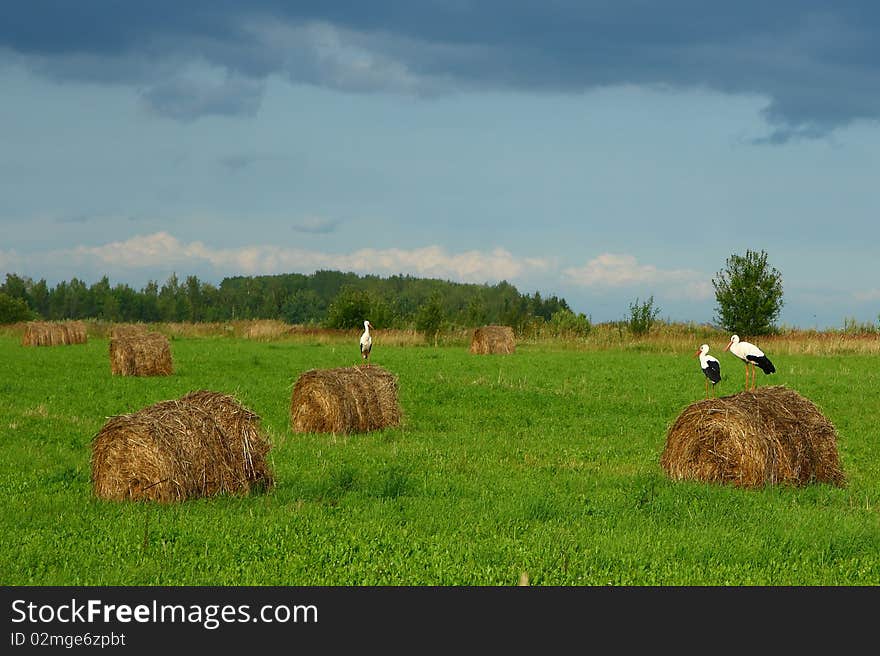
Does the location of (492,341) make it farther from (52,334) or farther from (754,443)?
(754,443)

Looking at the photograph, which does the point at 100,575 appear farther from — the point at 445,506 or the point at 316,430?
the point at 316,430

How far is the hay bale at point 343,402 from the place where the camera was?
17.8 metres

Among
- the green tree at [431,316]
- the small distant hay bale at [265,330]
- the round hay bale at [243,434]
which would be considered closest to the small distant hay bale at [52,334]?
the small distant hay bale at [265,330]

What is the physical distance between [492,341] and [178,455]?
32.4m

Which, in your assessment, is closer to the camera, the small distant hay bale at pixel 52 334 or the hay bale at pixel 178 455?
the hay bale at pixel 178 455

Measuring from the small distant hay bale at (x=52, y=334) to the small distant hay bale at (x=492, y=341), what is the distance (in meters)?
23.9

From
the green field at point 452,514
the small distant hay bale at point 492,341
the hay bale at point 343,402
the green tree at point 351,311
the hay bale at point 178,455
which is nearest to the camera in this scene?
the green field at point 452,514

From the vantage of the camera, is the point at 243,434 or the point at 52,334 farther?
the point at 52,334

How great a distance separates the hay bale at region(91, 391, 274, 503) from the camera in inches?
429

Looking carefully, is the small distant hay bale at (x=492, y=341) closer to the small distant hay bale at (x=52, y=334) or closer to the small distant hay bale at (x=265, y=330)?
the small distant hay bale at (x=265, y=330)

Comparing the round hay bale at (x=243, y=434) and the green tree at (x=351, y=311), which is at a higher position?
the green tree at (x=351, y=311)

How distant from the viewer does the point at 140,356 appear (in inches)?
1190


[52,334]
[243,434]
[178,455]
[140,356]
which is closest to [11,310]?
[52,334]

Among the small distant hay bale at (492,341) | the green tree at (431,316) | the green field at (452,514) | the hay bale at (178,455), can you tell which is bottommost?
the green field at (452,514)
